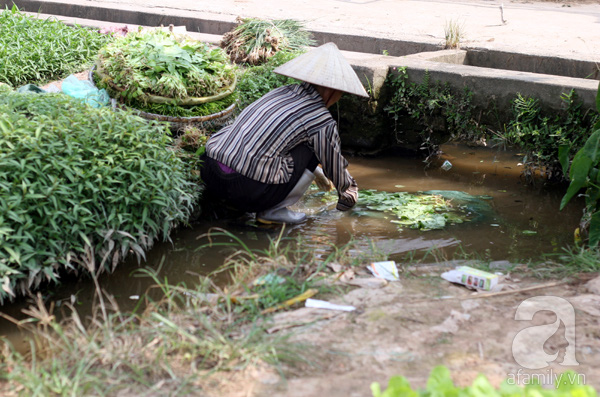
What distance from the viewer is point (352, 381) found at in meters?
2.20

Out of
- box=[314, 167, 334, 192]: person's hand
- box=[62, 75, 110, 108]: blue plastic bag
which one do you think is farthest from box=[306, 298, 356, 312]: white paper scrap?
box=[62, 75, 110, 108]: blue plastic bag

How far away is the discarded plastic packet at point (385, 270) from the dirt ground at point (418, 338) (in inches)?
3.1

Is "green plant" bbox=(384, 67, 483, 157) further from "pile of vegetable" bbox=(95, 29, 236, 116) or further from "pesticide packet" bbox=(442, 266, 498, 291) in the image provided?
"pesticide packet" bbox=(442, 266, 498, 291)

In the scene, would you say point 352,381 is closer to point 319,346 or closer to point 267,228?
point 319,346

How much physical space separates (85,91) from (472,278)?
3.38 m

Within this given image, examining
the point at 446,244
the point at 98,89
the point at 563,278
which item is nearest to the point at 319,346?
the point at 563,278

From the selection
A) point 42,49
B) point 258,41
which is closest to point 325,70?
point 258,41

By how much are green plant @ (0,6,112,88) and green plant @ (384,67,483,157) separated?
9.34 feet

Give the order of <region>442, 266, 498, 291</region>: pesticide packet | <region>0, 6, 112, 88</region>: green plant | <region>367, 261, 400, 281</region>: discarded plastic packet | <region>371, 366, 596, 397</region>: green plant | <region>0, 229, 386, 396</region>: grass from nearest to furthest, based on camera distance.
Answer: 1. <region>371, 366, 596, 397</region>: green plant
2. <region>0, 229, 386, 396</region>: grass
3. <region>442, 266, 498, 291</region>: pesticide packet
4. <region>367, 261, 400, 281</region>: discarded plastic packet
5. <region>0, 6, 112, 88</region>: green plant

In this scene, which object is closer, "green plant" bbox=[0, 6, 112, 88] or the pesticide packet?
the pesticide packet

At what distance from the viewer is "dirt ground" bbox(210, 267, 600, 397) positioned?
2.22 metres

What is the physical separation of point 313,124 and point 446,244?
1.14m

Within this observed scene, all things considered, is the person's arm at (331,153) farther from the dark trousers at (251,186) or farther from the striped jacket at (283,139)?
the dark trousers at (251,186)

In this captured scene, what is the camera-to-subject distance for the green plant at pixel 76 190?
318 cm
